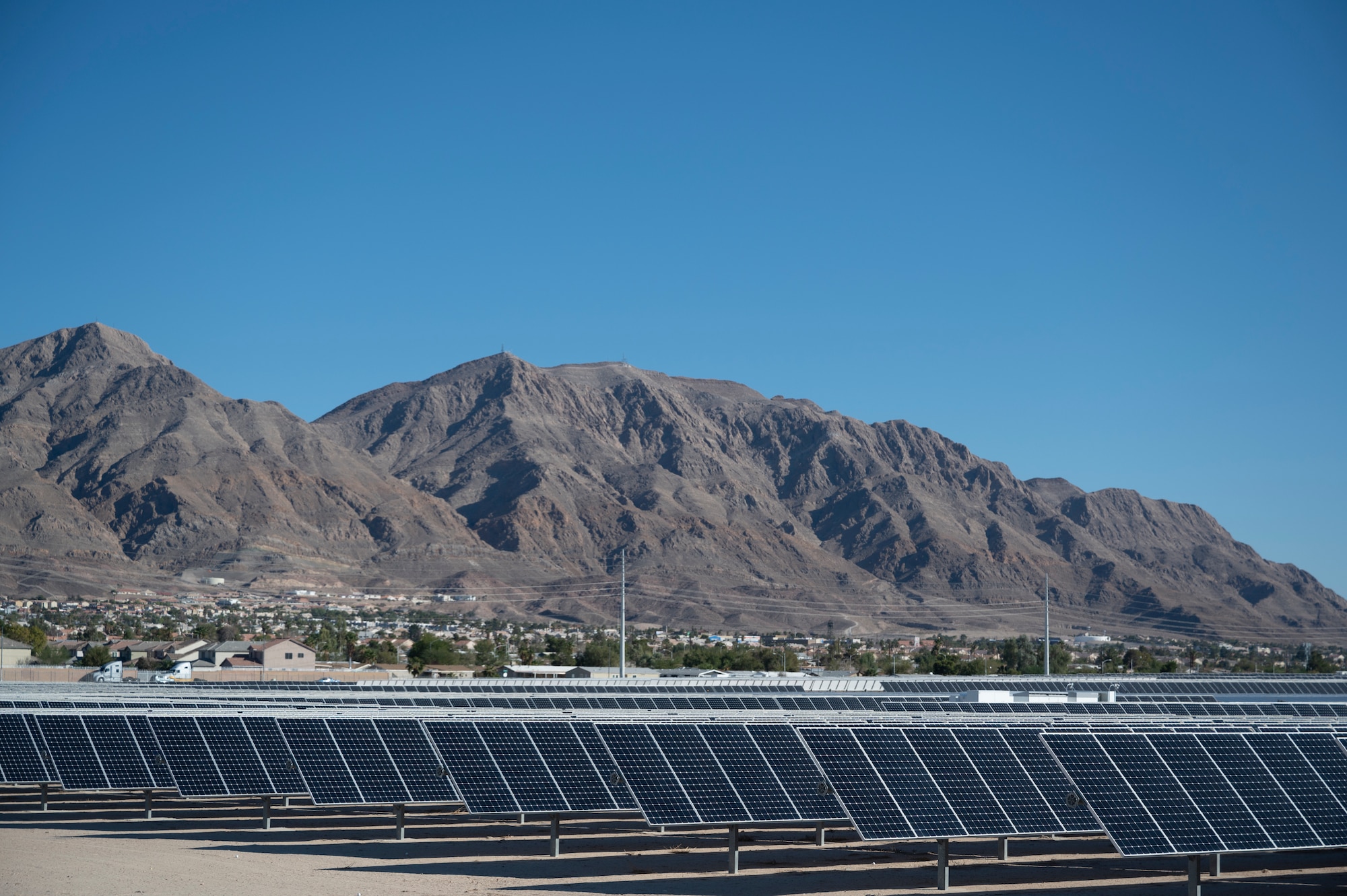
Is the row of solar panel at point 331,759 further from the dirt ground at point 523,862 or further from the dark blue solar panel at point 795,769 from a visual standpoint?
the dark blue solar panel at point 795,769

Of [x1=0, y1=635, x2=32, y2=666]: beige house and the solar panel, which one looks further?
[x1=0, y1=635, x2=32, y2=666]: beige house

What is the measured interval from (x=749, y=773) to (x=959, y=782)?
12.3 feet

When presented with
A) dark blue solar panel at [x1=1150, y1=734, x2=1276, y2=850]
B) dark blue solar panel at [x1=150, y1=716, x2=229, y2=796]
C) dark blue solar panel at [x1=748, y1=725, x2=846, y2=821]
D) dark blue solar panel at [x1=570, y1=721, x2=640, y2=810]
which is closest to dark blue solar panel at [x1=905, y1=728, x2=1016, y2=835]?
dark blue solar panel at [x1=748, y1=725, x2=846, y2=821]

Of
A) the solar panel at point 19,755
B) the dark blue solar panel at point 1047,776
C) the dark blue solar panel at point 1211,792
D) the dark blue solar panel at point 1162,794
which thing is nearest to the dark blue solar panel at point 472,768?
the dark blue solar panel at point 1047,776

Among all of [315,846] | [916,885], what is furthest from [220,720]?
[916,885]

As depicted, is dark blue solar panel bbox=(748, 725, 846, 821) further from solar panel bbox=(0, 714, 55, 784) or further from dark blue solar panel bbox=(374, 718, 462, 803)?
solar panel bbox=(0, 714, 55, 784)

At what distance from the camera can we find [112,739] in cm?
2928

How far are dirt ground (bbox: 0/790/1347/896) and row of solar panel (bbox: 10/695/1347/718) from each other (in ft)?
26.7

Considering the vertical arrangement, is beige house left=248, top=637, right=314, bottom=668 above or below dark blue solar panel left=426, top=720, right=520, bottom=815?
below

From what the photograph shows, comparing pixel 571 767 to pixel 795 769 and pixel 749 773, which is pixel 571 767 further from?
pixel 795 769

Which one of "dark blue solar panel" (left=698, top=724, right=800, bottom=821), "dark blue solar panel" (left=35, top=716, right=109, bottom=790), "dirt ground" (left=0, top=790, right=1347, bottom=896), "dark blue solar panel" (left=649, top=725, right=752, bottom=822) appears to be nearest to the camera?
"dirt ground" (left=0, top=790, right=1347, bottom=896)

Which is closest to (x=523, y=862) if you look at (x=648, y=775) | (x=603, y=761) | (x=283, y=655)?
(x=603, y=761)

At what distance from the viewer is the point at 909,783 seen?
2212 centimetres

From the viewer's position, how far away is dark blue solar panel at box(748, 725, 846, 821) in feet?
75.5
